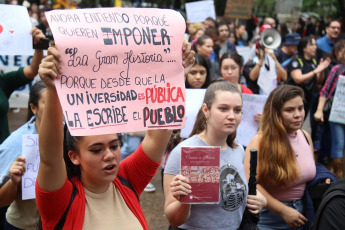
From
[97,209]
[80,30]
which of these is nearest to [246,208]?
[97,209]

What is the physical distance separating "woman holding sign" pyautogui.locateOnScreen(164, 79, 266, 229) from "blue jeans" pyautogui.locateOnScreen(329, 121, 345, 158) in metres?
3.57

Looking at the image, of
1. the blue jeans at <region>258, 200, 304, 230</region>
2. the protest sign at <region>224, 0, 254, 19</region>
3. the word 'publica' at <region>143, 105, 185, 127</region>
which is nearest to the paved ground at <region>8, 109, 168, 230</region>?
the blue jeans at <region>258, 200, 304, 230</region>

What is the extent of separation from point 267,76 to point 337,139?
4.34 feet

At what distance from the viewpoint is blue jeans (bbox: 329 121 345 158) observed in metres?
6.08

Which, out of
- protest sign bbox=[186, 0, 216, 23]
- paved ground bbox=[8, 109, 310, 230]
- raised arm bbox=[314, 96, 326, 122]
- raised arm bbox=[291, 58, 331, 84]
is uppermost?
protest sign bbox=[186, 0, 216, 23]

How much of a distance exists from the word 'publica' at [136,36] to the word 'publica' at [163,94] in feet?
0.76

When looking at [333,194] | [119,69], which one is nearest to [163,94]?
[119,69]

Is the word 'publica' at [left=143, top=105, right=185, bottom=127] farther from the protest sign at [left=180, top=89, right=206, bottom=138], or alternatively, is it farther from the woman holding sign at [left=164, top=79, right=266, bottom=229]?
the protest sign at [left=180, top=89, right=206, bottom=138]

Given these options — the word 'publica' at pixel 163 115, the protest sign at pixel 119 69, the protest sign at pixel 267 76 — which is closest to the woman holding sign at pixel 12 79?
the protest sign at pixel 119 69

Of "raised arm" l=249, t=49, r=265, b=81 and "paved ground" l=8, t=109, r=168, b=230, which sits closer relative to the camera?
"paved ground" l=8, t=109, r=168, b=230

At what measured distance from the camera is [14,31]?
3.67 m

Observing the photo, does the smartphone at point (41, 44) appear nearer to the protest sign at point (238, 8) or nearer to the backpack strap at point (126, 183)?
the backpack strap at point (126, 183)

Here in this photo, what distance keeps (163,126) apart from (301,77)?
5.02m

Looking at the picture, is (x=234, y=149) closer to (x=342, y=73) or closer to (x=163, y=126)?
(x=163, y=126)
